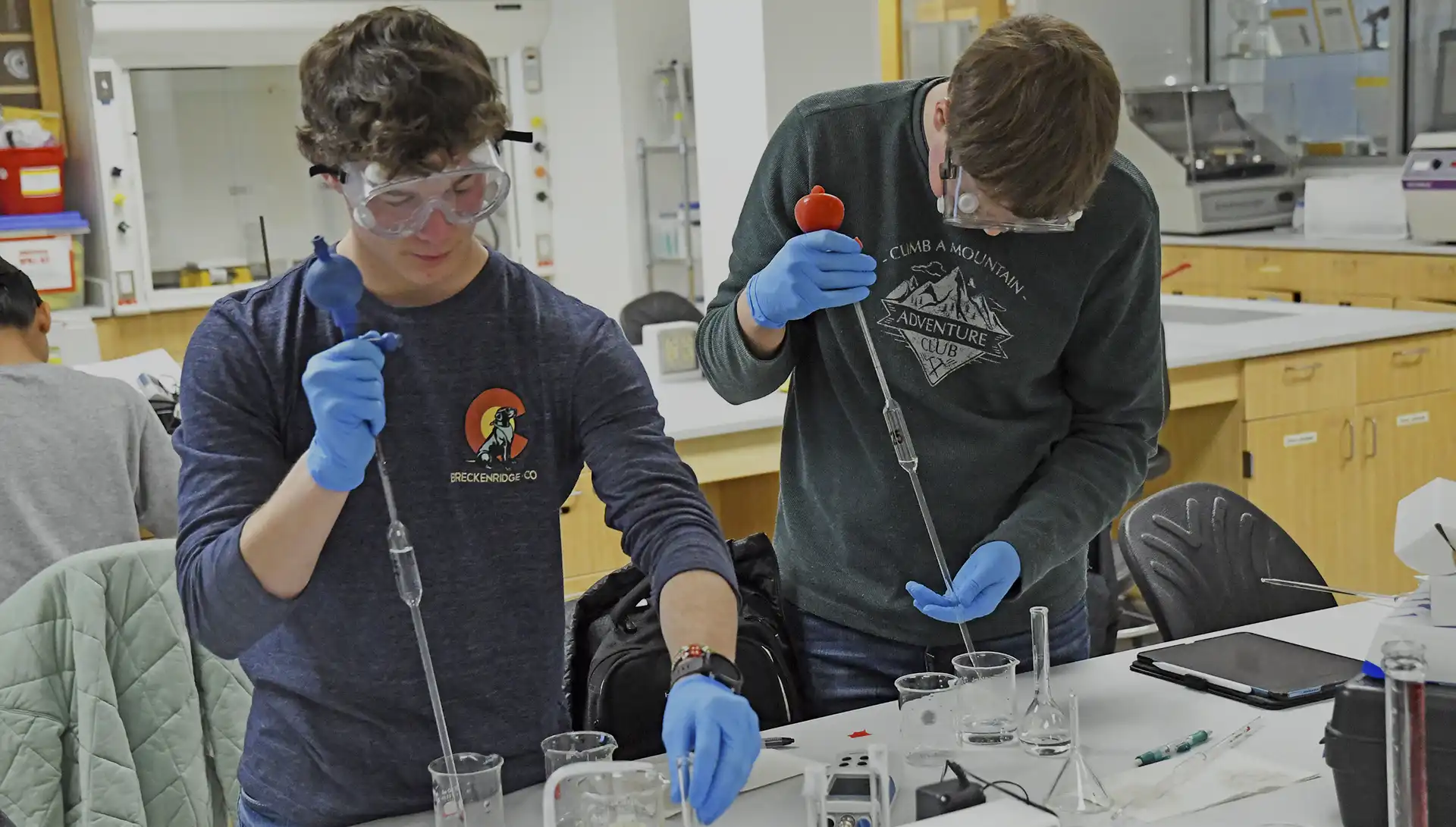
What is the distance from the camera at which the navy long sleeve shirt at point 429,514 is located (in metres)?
1.40

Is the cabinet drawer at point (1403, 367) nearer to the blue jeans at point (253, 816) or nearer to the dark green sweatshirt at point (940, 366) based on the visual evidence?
the dark green sweatshirt at point (940, 366)

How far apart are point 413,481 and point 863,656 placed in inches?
28.1

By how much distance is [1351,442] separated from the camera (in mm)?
4211

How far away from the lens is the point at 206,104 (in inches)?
249

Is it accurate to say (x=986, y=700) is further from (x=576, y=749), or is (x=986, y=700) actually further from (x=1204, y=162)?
(x=1204, y=162)

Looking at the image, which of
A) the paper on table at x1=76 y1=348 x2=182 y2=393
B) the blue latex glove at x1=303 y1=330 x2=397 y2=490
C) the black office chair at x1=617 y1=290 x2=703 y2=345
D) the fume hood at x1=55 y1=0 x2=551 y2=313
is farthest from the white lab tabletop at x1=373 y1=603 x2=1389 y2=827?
the fume hood at x1=55 y1=0 x2=551 y2=313

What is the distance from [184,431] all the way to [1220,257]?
572 centimetres

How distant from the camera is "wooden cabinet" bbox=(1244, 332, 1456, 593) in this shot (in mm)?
4090

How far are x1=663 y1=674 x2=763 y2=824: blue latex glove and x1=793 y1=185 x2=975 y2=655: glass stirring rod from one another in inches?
20.3

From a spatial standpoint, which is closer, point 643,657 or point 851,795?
point 851,795

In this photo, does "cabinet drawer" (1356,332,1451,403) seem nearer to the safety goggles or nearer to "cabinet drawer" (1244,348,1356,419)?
"cabinet drawer" (1244,348,1356,419)

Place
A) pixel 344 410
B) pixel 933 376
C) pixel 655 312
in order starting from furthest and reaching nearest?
pixel 655 312, pixel 933 376, pixel 344 410

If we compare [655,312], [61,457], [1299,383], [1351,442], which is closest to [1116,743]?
[61,457]

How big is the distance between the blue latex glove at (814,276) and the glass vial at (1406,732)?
0.78m
